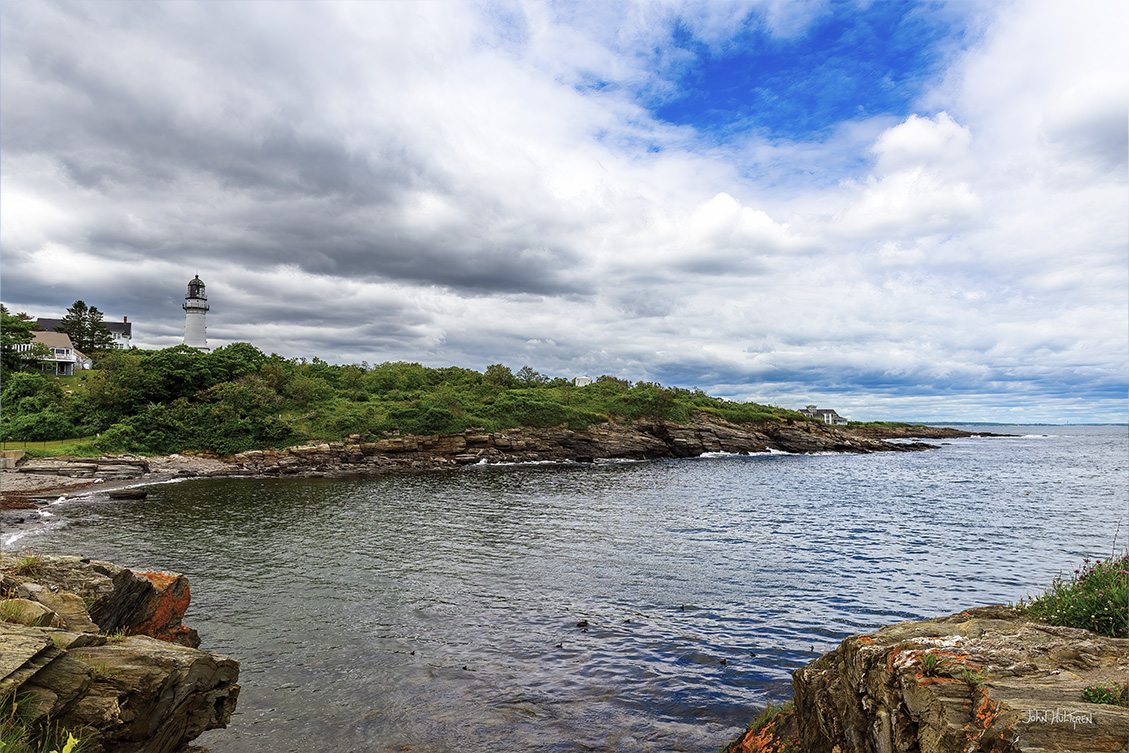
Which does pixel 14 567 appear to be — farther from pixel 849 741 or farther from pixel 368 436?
pixel 368 436

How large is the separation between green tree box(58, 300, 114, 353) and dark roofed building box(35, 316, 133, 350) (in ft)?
6.60

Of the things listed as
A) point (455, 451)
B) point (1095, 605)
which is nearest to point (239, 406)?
point (455, 451)

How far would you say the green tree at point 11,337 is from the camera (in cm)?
7769

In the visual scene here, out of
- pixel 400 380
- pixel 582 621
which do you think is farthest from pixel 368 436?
pixel 582 621

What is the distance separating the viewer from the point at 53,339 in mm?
97875

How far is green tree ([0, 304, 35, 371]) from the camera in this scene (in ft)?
255

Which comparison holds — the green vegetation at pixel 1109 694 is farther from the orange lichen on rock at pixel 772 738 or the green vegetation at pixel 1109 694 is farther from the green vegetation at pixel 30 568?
the green vegetation at pixel 30 568

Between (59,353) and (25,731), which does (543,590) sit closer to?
(25,731)

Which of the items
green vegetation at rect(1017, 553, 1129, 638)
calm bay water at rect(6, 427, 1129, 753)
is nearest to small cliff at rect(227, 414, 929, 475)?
calm bay water at rect(6, 427, 1129, 753)

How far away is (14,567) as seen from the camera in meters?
10.2

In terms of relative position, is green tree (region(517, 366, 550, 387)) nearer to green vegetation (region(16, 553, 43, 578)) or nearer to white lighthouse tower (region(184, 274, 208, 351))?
white lighthouse tower (region(184, 274, 208, 351))

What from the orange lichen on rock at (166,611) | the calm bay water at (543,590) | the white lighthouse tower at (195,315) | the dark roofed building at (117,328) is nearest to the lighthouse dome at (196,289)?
the white lighthouse tower at (195,315)

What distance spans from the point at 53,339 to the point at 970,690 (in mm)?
131522

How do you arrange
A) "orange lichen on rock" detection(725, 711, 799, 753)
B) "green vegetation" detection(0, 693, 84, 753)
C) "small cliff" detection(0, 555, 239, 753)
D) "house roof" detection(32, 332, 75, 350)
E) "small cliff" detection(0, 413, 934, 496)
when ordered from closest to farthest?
"green vegetation" detection(0, 693, 84, 753), "small cliff" detection(0, 555, 239, 753), "orange lichen on rock" detection(725, 711, 799, 753), "small cliff" detection(0, 413, 934, 496), "house roof" detection(32, 332, 75, 350)
